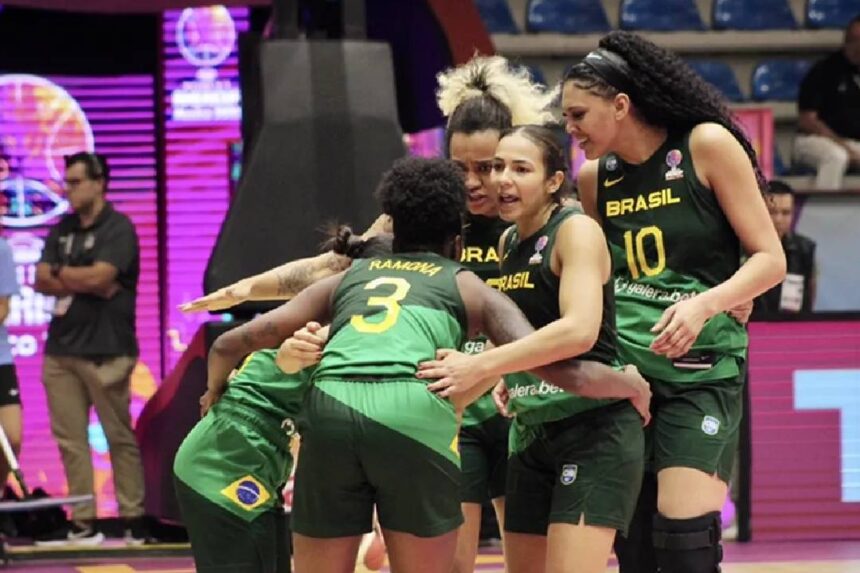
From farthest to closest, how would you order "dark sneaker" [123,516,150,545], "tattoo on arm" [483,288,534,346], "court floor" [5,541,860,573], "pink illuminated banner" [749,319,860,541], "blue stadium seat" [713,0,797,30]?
"blue stadium seat" [713,0,797,30] < "dark sneaker" [123,516,150,545] < "pink illuminated banner" [749,319,860,541] < "court floor" [5,541,860,573] < "tattoo on arm" [483,288,534,346]

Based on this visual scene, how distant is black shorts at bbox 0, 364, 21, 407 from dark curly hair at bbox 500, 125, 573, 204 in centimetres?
519

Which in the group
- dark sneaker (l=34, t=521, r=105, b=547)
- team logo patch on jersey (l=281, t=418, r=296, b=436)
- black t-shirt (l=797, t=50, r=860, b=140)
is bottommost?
dark sneaker (l=34, t=521, r=105, b=547)

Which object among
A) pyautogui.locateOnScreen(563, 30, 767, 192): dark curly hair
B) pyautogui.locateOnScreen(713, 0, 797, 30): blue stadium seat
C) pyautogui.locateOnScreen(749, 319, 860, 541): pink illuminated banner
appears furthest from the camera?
pyautogui.locateOnScreen(713, 0, 797, 30): blue stadium seat

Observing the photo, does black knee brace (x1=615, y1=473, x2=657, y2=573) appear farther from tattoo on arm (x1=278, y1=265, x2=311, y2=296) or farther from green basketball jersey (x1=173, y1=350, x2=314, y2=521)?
tattoo on arm (x1=278, y1=265, x2=311, y2=296)

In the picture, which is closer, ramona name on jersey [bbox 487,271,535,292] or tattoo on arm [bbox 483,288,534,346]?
tattoo on arm [bbox 483,288,534,346]

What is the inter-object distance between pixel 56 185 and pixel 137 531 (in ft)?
9.47

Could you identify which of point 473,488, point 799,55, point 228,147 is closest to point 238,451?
point 473,488

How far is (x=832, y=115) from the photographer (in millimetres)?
13250

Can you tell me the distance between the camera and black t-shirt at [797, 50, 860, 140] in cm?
1305

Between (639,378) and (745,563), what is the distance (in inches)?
162

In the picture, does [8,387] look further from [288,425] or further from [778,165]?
[778,165]

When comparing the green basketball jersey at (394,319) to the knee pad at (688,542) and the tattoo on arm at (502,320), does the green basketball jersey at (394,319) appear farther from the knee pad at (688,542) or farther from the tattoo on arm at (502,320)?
the knee pad at (688,542)

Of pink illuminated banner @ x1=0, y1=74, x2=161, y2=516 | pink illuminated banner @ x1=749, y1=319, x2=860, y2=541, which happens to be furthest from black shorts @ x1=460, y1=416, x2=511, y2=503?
pink illuminated banner @ x1=0, y1=74, x2=161, y2=516

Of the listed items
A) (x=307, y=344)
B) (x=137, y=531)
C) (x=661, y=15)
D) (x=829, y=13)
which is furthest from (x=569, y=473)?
(x=829, y=13)
